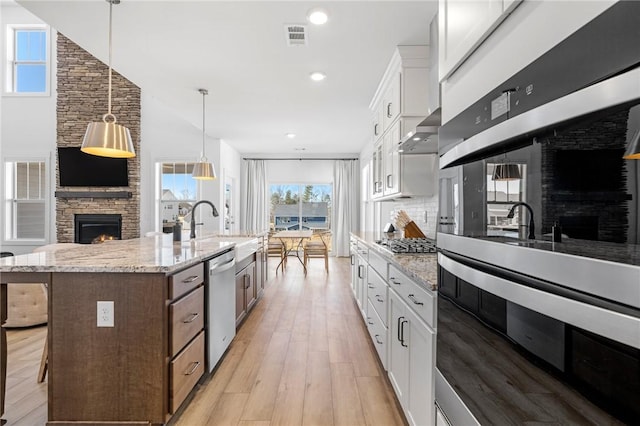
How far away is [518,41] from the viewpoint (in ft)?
2.30

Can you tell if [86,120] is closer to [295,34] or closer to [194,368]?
[295,34]

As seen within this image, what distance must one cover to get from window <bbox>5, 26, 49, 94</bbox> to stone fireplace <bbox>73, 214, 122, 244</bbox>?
268cm

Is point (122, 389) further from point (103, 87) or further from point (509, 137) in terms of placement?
point (103, 87)

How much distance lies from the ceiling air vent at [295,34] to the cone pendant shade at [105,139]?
57.6 inches

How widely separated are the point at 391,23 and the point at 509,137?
2327 millimetres

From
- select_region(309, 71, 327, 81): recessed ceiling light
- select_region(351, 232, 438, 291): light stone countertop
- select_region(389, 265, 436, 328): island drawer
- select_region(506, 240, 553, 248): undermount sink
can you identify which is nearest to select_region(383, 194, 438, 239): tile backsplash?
select_region(351, 232, 438, 291): light stone countertop

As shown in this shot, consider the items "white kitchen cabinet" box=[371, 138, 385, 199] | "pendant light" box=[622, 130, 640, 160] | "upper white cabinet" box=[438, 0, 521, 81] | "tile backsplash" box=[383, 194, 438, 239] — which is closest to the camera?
"pendant light" box=[622, 130, 640, 160]

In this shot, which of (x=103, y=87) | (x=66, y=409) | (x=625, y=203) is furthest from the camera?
(x=103, y=87)

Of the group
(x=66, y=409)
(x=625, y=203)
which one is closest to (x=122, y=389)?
(x=66, y=409)

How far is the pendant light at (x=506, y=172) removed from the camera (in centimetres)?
66

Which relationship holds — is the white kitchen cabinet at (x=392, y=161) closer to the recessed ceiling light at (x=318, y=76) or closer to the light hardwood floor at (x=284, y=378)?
the recessed ceiling light at (x=318, y=76)

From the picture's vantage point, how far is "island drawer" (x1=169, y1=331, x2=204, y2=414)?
1.81 meters

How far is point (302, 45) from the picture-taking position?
2.94 m

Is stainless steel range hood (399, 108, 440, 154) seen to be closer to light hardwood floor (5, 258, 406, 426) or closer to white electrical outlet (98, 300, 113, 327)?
light hardwood floor (5, 258, 406, 426)
